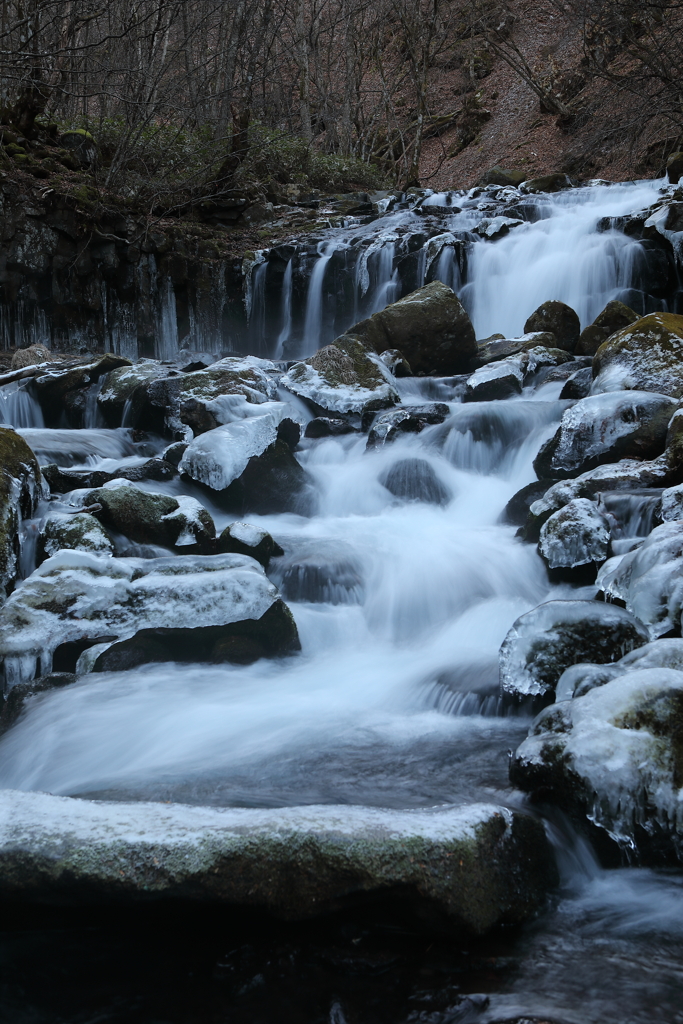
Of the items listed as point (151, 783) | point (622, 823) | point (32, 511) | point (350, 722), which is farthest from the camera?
point (32, 511)

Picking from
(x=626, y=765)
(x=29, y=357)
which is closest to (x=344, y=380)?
(x=29, y=357)

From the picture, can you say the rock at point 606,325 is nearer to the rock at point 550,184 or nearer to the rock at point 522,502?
the rock at point 522,502

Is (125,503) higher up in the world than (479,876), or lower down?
higher up

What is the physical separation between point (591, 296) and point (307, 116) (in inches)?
437

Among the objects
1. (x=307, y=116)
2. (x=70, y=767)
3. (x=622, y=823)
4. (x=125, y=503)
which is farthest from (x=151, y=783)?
(x=307, y=116)

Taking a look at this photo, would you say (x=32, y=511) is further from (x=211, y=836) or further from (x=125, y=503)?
(x=211, y=836)

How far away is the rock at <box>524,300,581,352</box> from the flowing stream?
1.91 meters

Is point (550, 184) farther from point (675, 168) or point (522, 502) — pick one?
point (522, 502)

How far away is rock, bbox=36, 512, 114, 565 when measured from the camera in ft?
15.7

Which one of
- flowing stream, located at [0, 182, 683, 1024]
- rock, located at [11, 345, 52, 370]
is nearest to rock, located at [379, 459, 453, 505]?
flowing stream, located at [0, 182, 683, 1024]

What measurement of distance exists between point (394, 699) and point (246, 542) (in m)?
1.76

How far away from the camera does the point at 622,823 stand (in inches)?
96.0

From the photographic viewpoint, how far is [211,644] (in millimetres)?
4145

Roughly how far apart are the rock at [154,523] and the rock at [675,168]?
1174 centimetres
